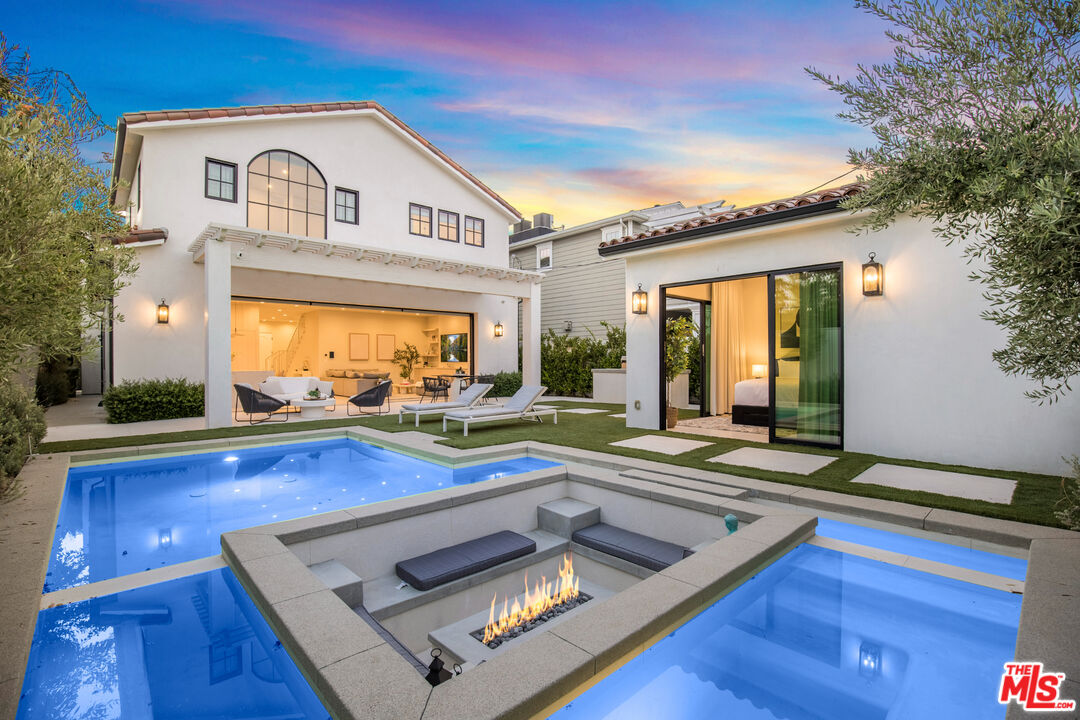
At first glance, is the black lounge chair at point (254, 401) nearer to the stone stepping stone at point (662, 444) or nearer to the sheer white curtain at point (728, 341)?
the stone stepping stone at point (662, 444)

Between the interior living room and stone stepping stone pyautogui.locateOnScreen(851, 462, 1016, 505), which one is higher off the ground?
the interior living room

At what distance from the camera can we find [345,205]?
14.1 m

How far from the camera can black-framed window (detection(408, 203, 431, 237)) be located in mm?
15430

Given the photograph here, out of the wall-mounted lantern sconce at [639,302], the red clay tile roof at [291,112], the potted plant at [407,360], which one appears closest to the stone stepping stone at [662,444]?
the wall-mounted lantern sconce at [639,302]

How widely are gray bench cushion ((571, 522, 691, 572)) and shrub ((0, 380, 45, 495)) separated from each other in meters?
5.10

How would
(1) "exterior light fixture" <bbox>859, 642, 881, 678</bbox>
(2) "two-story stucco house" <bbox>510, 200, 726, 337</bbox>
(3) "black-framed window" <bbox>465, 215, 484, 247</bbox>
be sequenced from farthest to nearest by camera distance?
(2) "two-story stucco house" <bbox>510, 200, 726, 337</bbox>
(3) "black-framed window" <bbox>465, 215, 484, 247</bbox>
(1) "exterior light fixture" <bbox>859, 642, 881, 678</bbox>

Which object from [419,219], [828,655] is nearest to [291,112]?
[419,219]

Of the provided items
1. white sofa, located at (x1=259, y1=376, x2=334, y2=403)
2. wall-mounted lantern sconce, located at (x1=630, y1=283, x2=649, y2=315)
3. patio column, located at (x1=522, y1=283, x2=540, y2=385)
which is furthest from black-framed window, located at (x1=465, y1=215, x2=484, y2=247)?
wall-mounted lantern sconce, located at (x1=630, y1=283, x2=649, y2=315)

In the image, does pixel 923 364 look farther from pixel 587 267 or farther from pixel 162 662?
pixel 587 267

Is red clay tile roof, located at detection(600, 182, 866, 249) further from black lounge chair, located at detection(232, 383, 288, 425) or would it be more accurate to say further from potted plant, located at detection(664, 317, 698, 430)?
black lounge chair, located at detection(232, 383, 288, 425)

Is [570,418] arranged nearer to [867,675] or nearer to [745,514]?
[745,514]

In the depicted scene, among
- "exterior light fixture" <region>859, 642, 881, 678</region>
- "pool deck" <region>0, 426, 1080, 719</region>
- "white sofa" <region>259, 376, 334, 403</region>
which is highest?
"white sofa" <region>259, 376, 334, 403</region>

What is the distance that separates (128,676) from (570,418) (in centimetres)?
906

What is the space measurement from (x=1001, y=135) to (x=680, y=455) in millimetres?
5101
